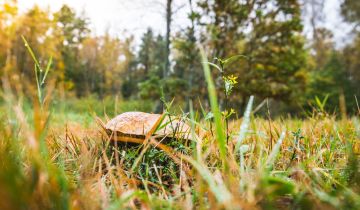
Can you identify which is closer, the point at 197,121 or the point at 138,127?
the point at 138,127

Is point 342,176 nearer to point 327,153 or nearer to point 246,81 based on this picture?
point 327,153

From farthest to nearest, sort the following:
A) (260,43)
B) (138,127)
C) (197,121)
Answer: (260,43), (197,121), (138,127)

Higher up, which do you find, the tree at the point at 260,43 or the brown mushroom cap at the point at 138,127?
the tree at the point at 260,43

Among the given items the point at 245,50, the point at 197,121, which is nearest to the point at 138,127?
the point at 197,121

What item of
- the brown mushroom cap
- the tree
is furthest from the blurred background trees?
→ the brown mushroom cap

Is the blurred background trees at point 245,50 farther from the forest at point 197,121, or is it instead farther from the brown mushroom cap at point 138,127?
the brown mushroom cap at point 138,127

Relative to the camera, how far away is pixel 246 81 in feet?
45.9

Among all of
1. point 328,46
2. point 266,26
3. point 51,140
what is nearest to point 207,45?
point 266,26

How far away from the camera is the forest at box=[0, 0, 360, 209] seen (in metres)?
0.58

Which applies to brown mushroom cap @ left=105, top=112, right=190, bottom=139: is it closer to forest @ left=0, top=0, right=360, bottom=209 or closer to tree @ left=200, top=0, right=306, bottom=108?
forest @ left=0, top=0, right=360, bottom=209

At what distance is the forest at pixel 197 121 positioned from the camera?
58 centimetres

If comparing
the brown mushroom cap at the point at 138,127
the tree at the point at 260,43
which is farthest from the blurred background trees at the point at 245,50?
the brown mushroom cap at the point at 138,127

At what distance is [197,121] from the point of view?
5.19 feet

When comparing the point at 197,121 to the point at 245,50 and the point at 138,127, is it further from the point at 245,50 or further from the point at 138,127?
the point at 245,50
